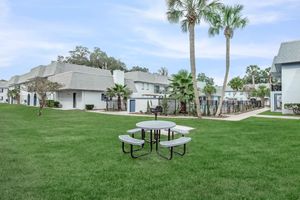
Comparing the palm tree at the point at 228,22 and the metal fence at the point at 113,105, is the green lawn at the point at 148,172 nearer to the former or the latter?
the palm tree at the point at 228,22

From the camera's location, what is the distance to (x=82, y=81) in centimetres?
3061

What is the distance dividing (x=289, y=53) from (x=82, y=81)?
2368 cm

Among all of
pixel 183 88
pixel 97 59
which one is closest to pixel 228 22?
pixel 183 88

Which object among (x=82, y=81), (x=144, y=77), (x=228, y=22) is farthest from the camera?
(x=144, y=77)

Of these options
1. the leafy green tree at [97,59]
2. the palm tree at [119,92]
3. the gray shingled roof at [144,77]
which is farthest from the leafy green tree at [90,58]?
the palm tree at [119,92]

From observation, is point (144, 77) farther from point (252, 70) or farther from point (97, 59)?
point (252, 70)

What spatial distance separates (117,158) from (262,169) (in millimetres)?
3369

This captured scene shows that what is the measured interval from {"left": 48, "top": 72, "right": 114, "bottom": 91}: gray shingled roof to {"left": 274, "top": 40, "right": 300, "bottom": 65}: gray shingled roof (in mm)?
21501

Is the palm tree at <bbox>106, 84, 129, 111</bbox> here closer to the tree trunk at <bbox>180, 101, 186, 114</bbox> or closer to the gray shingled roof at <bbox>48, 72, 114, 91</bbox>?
the gray shingled roof at <bbox>48, 72, 114, 91</bbox>

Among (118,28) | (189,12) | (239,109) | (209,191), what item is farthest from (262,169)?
(239,109)

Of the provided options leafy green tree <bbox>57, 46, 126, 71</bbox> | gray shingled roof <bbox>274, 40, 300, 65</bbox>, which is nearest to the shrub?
gray shingled roof <bbox>274, 40, 300, 65</bbox>

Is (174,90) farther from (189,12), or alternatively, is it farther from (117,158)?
(117,158)

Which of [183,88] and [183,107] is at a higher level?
[183,88]

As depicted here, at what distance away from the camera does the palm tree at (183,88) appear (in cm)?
2120
